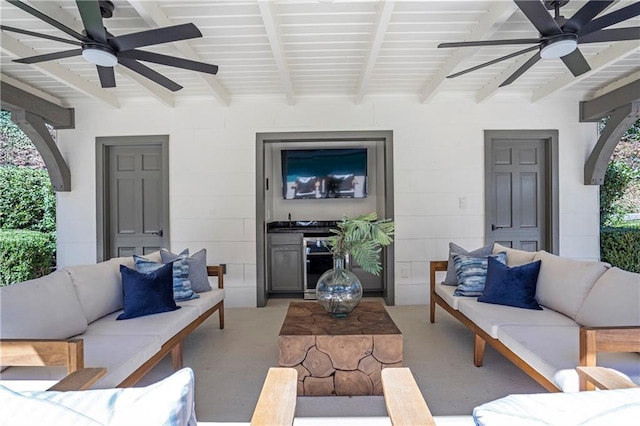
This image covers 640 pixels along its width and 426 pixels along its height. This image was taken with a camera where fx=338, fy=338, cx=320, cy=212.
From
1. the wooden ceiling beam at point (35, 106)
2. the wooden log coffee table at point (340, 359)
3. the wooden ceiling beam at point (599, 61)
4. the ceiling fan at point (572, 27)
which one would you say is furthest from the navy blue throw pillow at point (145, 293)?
the wooden ceiling beam at point (599, 61)

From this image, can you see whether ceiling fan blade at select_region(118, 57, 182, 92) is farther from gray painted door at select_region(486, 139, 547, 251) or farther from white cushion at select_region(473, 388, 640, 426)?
gray painted door at select_region(486, 139, 547, 251)

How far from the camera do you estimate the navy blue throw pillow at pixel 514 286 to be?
266cm

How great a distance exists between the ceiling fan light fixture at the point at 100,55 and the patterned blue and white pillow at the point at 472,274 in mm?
3314

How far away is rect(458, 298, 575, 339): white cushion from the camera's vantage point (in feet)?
7.66

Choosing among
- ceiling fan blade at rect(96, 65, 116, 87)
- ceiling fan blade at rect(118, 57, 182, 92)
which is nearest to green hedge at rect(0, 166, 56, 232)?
ceiling fan blade at rect(96, 65, 116, 87)

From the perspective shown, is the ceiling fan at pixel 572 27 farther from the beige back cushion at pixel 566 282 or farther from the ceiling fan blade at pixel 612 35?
the beige back cushion at pixel 566 282

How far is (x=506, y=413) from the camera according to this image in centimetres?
69

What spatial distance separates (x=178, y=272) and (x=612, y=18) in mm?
3654

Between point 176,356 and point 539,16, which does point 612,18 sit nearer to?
point 539,16

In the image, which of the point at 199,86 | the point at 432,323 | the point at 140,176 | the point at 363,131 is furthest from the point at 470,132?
the point at 140,176

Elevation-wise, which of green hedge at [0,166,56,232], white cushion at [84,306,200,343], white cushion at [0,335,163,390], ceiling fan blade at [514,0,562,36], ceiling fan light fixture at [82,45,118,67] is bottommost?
white cushion at [0,335,163,390]

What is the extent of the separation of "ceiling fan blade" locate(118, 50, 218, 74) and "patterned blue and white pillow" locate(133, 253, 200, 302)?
1590 millimetres

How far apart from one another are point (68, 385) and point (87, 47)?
206 cm

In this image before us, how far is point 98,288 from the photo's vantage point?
2.44m
